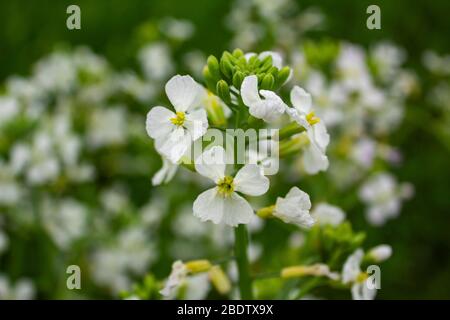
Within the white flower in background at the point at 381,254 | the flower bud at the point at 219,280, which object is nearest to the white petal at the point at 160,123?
the flower bud at the point at 219,280

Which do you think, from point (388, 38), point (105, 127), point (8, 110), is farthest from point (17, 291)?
point (388, 38)

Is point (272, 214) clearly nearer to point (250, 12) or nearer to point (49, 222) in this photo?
point (49, 222)

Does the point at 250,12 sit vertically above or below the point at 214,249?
above

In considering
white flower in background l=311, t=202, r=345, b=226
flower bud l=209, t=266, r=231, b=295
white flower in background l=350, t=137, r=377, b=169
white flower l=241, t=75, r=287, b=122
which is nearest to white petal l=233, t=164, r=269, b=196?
white flower l=241, t=75, r=287, b=122

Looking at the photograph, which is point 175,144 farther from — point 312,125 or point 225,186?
point 312,125

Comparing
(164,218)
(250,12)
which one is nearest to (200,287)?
(164,218)
